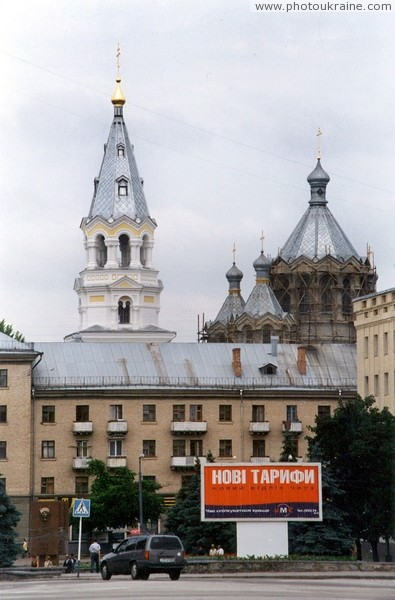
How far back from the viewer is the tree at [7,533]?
81.1 meters

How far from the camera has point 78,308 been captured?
589ft

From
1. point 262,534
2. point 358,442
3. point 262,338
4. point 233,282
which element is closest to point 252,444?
point 358,442

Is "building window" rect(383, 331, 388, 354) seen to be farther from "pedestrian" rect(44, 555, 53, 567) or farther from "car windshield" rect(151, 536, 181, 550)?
"car windshield" rect(151, 536, 181, 550)

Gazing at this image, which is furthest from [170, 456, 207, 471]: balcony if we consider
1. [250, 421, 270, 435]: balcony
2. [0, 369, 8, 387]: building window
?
[0, 369, 8, 387]: building window

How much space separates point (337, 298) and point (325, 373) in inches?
1551

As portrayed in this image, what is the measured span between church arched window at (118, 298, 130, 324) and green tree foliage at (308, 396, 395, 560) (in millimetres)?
81403

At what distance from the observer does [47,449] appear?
119438mm

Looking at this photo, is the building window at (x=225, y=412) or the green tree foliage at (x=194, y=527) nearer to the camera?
the green tree foliage at (x=194, y=527)

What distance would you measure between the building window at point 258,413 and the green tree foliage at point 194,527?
25.9 m

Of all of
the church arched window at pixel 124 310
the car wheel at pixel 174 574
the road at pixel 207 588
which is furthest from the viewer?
the church arched window at pixel 124 310

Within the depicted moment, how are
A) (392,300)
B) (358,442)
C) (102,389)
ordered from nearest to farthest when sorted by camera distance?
1. (358,442)
2. (392,300)
3. (102,389)

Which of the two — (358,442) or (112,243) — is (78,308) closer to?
(112,243)

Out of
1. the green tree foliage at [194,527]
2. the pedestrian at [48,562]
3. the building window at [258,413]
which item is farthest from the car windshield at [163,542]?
the building window at [258,413]

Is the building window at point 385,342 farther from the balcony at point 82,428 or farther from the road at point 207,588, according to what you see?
the road at point 207,588
